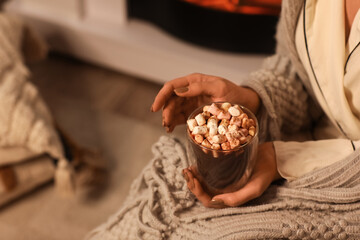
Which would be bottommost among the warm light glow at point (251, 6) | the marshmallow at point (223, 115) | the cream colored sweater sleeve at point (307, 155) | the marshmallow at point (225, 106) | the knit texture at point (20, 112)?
the knit texture at point (20, 112)

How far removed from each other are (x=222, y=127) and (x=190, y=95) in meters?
0.10

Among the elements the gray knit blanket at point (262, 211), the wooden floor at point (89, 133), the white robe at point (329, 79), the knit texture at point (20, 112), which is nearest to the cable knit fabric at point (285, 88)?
the white robe at point (329, 79)

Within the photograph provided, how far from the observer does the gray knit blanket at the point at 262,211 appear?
24.1 inches

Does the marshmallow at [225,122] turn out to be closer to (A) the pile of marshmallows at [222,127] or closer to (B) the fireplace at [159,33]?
(A) the pile of marshmallows at [222,127]

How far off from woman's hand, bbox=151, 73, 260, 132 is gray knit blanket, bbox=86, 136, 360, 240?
8cm

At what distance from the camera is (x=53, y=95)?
1.61m

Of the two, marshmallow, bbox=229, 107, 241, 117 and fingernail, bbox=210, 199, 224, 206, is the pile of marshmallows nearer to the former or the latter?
marshmallow, bbox=229, 107, 241, 117

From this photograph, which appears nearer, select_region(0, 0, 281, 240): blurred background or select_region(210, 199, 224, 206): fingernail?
select_region(210, 199, 224, 206): fingernail

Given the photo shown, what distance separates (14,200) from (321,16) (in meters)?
1.08

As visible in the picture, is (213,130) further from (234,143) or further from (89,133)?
(89,133)

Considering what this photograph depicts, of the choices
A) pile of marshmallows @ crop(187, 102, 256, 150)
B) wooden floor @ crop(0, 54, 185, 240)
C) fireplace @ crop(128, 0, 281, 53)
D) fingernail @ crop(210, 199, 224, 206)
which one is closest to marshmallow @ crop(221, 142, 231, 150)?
pile of marshmallows @ crop(187, 102, 256, 150)

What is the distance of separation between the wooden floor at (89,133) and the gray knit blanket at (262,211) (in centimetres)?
45

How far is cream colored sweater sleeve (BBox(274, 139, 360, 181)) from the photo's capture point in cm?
69

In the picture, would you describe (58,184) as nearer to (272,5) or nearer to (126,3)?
(126,3)
